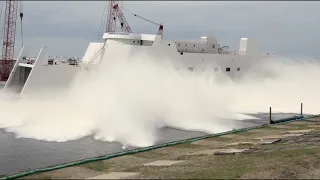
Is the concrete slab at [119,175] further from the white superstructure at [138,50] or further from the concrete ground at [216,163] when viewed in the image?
the white superstructure at [138,50]

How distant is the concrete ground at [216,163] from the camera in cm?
1106

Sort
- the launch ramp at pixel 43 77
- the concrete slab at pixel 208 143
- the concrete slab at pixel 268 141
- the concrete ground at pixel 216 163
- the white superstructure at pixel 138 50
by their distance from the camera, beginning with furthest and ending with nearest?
the white superstructure at pixel 138 50 < the launch ramp at pixel 43 77 < the concrete slab at pixel 208 143 < the concrete slab at pixel 268 141 < the concrete ground at pixel 216 163

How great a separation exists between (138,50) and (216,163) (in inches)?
1056

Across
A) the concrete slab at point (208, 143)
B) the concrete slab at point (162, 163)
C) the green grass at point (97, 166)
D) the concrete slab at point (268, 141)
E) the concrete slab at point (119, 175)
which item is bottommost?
the concrete slab at point (208, 143)

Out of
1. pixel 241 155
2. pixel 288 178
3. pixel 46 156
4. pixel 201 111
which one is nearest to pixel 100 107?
pixel 201 111

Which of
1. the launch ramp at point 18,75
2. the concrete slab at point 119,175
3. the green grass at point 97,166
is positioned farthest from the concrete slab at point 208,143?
the launch ramp at point 18,75

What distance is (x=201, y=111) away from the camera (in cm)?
3145

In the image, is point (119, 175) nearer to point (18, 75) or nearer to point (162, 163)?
point (162, 163)

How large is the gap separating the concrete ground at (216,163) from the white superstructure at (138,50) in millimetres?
20949

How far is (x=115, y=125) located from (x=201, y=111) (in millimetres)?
9739

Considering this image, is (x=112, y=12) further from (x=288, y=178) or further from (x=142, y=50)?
(x=288, y=178)

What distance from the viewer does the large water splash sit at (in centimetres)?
2421

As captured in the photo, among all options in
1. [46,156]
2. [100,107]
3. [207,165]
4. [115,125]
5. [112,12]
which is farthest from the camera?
[112,12]

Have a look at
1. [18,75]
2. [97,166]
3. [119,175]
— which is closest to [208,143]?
[97,166]
